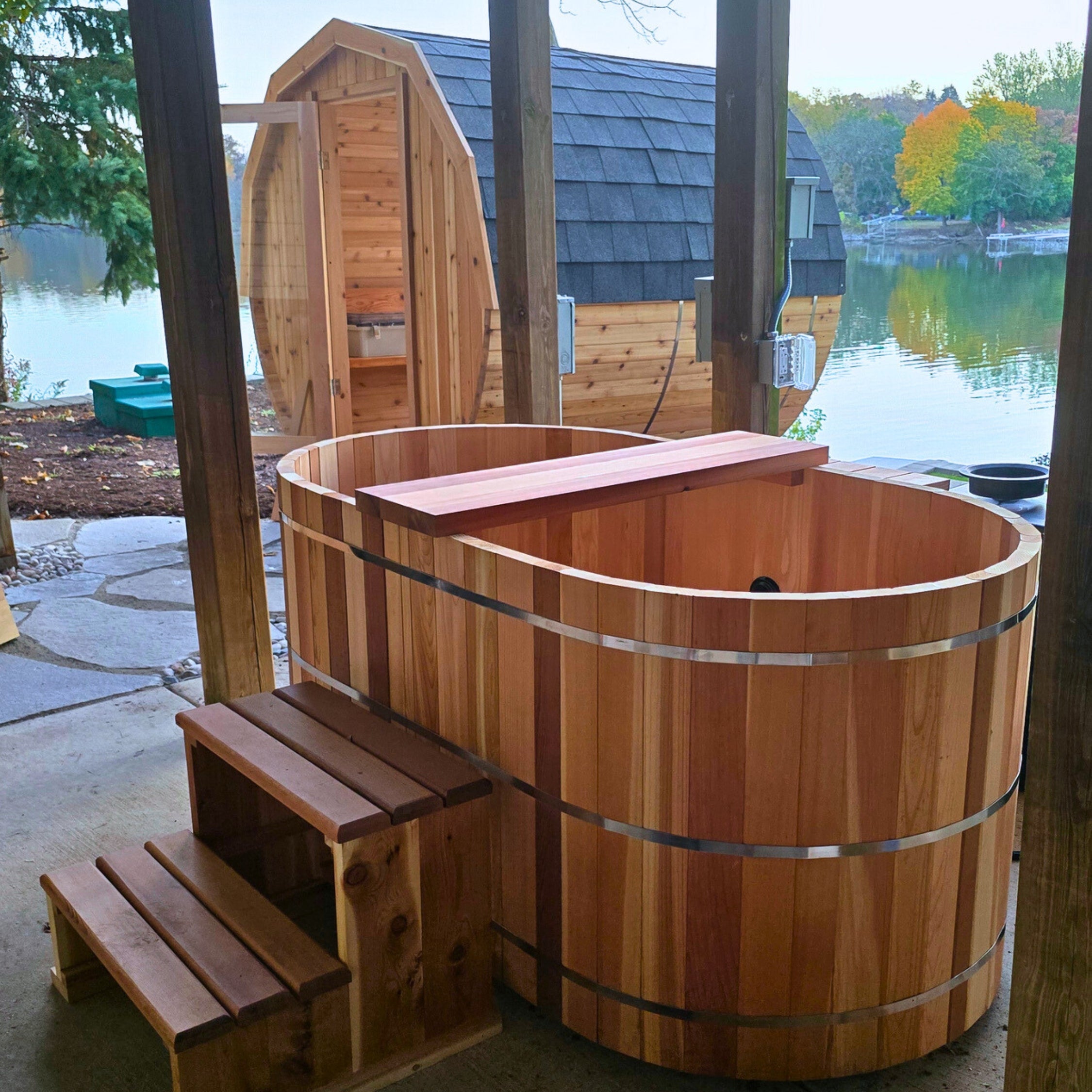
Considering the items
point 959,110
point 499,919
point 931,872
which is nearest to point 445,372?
point 959,110

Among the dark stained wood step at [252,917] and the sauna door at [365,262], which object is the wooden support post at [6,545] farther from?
the dark stained wood step at [252,917]

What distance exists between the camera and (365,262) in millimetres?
8812

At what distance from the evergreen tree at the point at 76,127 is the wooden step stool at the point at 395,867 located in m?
6.71

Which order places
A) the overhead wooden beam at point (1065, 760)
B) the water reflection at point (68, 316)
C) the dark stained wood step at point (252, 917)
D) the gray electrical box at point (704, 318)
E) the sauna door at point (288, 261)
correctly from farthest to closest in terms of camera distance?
1. the water reflection at point (68, 316)
2. the sauna door at point (288, 261)
3. the gray electrical box at point (704, 318)
4. the dark stained wood step at point (252, 917)
5. the overhead wooden beam at point (1065, 760)

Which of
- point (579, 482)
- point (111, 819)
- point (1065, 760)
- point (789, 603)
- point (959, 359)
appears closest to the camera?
point (1065, 760)

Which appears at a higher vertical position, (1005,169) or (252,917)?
(1005,169)

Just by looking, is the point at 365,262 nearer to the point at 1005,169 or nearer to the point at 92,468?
the point at 92,468

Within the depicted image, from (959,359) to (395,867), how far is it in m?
3.95

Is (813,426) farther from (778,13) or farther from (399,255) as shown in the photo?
(778,13)

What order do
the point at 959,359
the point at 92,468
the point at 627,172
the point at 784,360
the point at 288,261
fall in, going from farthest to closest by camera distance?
the point at 92,468, the point at 627,172, the point at 288,261, the point at 959,359, the point at 784,360

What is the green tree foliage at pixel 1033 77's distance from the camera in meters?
4.45

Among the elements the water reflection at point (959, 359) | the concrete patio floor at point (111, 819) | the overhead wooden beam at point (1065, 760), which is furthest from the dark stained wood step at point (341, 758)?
the water reflection at point (959, 359)

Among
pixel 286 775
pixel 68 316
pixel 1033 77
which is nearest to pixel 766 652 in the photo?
pixel 286 775

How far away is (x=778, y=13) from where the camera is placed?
10.8ft
